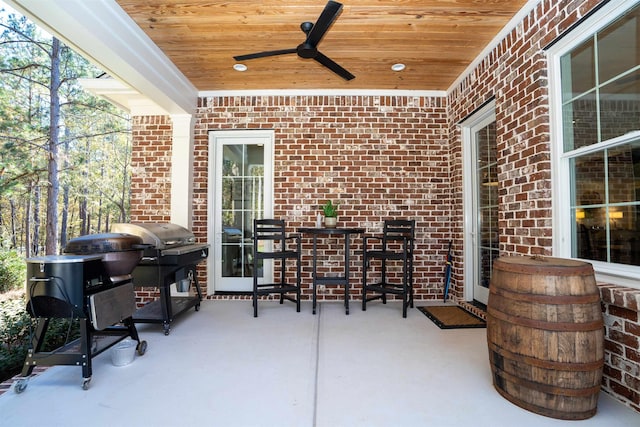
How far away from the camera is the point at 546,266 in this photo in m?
1.70

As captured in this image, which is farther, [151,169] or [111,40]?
[151,169]

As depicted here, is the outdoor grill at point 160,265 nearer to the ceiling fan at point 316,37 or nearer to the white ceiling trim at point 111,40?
the white ceiling trim at point 111,40

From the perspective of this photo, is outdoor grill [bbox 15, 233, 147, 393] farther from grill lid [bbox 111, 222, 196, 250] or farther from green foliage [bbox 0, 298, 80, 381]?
green foliage [bbox 0, 298, 80, 381]

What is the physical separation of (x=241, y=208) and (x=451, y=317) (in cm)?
298

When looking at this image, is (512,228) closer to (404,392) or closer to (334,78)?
(404,392)

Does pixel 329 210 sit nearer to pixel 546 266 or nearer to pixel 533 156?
pixel 533 156

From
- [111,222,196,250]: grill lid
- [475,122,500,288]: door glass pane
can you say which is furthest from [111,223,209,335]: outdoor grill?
[475,122,500,288]: door glass pane

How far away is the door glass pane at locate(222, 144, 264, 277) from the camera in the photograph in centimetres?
444

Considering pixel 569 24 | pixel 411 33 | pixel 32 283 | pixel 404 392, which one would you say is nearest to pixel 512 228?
pixel 569 24

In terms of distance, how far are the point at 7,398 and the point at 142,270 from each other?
127 centimetres

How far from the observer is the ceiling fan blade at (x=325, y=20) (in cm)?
219

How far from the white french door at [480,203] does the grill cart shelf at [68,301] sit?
3.53m

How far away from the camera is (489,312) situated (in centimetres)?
191

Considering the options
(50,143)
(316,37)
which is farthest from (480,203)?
(50,143)
